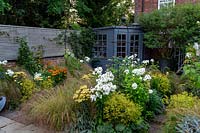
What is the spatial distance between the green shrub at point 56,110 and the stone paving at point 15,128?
0.13 meters

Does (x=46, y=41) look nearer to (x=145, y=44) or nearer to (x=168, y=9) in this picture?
(x=145, y=44)

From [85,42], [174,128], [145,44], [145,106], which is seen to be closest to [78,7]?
[85,42]

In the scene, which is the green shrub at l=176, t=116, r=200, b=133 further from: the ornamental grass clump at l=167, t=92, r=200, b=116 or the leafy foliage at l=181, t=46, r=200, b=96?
the leafy foliage at l=181, t=46, r=200, b=96

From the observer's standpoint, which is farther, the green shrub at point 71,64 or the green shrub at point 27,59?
the green shrub at point 71,64

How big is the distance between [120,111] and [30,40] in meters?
4.81

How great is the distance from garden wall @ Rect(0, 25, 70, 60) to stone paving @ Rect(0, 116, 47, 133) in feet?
9.77

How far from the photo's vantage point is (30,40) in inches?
295

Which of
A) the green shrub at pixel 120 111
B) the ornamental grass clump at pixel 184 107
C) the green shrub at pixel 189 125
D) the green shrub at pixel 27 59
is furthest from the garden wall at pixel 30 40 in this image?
the green shrub at pixel 189 125

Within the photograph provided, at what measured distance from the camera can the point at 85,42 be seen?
9312 mm

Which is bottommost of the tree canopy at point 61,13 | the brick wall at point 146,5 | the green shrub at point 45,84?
the green shrub at point 45,84

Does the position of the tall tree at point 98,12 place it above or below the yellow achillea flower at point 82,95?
above

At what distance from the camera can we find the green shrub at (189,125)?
2.79m

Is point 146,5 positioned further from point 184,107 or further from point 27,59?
point 184,107

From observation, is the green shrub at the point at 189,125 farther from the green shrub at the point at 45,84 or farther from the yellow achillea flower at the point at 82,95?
the green shrub at the point at 45,84
